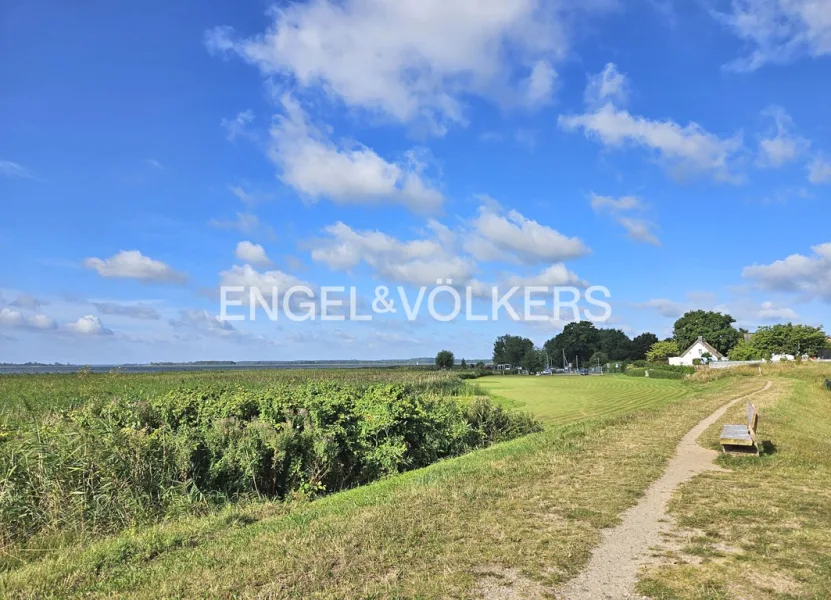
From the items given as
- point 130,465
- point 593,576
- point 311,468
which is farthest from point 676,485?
point 130,465

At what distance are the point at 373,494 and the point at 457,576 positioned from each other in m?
3.61

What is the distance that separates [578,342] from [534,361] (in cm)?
1357

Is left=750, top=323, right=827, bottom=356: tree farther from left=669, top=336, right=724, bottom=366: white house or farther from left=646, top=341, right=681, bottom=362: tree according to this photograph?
left=646, top=341, right=681, bottom=362: tree

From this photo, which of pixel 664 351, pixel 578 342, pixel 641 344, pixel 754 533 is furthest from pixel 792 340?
pixel 754 533

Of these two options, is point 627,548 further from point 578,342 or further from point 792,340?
point 578,342

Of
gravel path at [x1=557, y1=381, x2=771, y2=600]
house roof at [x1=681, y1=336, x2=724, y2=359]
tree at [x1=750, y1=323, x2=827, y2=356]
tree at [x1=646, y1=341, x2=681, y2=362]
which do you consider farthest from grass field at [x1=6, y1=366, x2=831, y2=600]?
tree at [x1=646, y1=341, x2=681, y2=362]

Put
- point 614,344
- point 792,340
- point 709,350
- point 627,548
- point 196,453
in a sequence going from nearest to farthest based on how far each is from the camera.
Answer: point 627,548 < point 196,453 < point 792,340 < point 709,350 < point 614,344

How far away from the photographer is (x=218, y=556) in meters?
5.21

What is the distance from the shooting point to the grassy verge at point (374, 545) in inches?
175

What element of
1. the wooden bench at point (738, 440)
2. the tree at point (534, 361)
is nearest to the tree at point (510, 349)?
the tree at point (534, 361)

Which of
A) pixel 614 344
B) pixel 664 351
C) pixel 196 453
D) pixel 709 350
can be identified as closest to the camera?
pixel 196 453

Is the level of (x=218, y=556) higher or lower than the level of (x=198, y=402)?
lower

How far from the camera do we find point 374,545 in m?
5.27

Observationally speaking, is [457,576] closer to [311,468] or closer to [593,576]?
[593,576]
